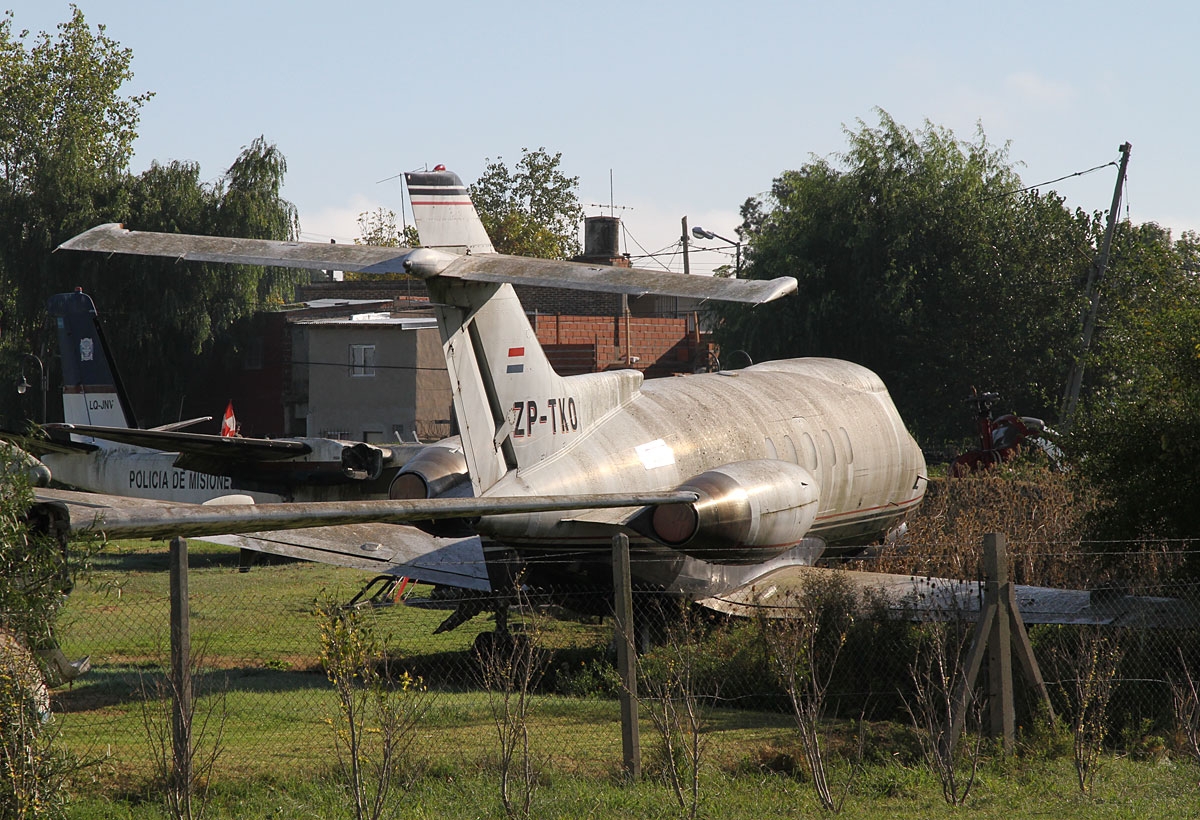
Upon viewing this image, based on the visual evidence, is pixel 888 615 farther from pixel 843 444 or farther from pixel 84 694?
pixel 84 694

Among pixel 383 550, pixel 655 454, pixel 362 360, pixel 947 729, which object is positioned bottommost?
pixel 947 729

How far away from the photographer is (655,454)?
12836 millimetres

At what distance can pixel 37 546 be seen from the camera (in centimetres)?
523

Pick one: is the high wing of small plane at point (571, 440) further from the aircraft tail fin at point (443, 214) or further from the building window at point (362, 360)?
the building window at point (362, 360)

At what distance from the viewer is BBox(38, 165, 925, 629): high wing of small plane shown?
10672 mm

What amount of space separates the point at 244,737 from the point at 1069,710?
6249mm

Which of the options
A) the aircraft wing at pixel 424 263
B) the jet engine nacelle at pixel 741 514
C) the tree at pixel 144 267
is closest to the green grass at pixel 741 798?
the jet engine nacelle at pixel 741 514

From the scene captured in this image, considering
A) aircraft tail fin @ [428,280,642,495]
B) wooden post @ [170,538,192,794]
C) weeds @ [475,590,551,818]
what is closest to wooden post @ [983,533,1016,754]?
weeds @ [475,590,551,818]

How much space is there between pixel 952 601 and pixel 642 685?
289 centimetres

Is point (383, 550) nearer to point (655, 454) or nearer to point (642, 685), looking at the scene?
point (655, 454)

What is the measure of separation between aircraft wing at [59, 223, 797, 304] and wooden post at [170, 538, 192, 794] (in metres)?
3.44

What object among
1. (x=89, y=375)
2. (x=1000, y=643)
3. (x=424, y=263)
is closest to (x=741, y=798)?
(x=1000, y=643)

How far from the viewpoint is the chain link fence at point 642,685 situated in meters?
8.58

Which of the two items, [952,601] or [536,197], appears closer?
[952,601]
